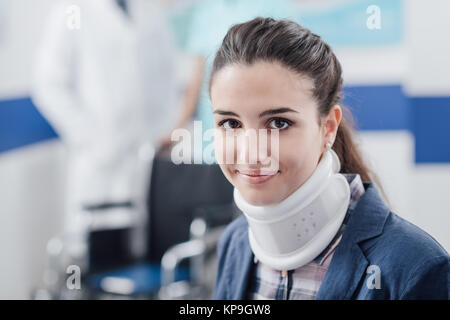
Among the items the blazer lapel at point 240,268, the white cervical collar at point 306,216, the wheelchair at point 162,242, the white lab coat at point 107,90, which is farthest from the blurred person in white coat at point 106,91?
the white cervical collar at point 306,216

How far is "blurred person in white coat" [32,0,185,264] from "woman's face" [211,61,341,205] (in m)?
1.75

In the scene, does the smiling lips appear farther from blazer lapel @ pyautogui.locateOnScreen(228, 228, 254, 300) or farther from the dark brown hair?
blazer lapel @ pyautogui.locateOnScreen(228, 228, 254, 300)

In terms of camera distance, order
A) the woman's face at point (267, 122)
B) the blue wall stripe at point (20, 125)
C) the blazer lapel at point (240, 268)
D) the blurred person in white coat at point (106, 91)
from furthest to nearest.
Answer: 1. the blurred person in white coat at point (106, 91)
2. the blue wall stripe at point (20, 125)
3. the blazer lapel at point (240, 268)
4. the woman's face at point (267, 122)

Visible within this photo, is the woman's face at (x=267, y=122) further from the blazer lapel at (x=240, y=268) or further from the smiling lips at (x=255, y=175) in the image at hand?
the blazer lapel at (x=240, y=268)

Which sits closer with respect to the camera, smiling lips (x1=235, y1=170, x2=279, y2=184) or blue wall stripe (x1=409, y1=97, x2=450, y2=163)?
smiling lips (x1=235, y1=170, x2=279, y2=184)

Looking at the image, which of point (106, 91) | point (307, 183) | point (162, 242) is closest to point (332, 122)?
point (307, 183)

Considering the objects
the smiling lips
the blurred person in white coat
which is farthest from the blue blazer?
the blurred person in white coat

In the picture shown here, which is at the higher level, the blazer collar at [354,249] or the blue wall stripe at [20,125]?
the blue wall stripe at [20,125]

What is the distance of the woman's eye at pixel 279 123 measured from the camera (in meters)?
0.52

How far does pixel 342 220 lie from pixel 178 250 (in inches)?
47.4

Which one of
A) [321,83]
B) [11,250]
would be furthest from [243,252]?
[11,250]

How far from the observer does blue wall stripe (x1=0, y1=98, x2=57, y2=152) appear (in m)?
2.18

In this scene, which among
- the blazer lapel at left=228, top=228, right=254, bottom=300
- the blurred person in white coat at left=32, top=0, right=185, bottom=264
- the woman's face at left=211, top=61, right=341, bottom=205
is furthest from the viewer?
the blurred person in white coat at left=32, top=0, right=185, bottom=264
